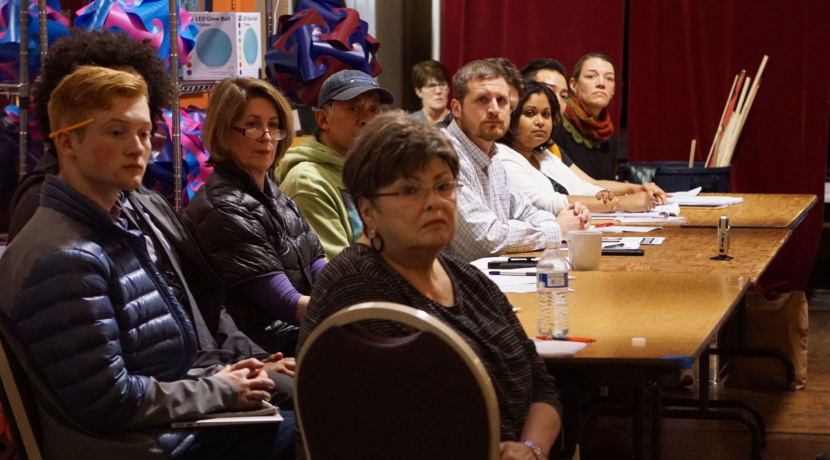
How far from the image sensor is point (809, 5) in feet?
19.6

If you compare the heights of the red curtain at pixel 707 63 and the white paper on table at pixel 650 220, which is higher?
the red curtain at pixel 707 63

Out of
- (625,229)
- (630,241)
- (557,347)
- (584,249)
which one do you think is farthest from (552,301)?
(625,229)

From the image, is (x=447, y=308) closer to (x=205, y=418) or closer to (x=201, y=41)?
(x=205, y=418)

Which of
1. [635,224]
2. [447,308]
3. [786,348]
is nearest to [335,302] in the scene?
[447,308]

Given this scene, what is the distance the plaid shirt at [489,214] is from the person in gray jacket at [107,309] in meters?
1.30

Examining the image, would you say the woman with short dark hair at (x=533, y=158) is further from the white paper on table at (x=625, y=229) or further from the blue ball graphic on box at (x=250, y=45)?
the blue ball graphic on box at (x=250, y=45)

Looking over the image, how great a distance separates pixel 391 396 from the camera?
4.44ft

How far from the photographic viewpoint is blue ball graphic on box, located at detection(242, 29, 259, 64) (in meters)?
3.54

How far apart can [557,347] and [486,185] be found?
5.56 feet

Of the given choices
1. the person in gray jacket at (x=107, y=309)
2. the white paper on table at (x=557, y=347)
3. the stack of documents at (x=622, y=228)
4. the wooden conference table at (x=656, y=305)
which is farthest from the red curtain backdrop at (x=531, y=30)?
the person in gray jacket at (x=107, y=309)

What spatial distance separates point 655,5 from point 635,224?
106 inches

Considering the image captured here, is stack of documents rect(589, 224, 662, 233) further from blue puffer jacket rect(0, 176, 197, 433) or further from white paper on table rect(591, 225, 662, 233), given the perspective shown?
blue puffer jacket rect(0, 176, 197, 433)

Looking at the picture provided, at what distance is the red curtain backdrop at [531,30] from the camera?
636cm

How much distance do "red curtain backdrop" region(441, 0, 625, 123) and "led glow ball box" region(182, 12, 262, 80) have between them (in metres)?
3.22
